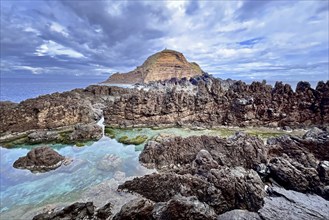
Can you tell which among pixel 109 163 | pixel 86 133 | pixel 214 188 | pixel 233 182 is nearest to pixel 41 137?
pixel 86 133

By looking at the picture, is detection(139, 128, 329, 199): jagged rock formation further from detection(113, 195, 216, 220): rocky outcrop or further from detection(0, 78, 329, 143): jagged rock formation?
detection(0, 78, 329, 143): jagged rock formation

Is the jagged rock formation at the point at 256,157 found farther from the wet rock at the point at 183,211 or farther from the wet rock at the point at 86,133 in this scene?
the wet rock at the point at 86,133

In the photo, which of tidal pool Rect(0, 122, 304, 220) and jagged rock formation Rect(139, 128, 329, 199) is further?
tidal pool Rect(0, 122, 304, 220)

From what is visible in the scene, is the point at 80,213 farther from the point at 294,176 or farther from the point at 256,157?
the point at 256,157

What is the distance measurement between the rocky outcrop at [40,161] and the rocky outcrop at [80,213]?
13472 millimetres

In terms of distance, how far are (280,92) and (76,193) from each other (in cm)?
5383

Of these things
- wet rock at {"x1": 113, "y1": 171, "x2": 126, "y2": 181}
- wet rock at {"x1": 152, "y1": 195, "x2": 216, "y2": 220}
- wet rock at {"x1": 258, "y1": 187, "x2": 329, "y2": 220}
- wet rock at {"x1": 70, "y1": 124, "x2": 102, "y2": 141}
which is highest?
wet rock at {"x1": 152, "y1": 195, "x2": 216, "y2": 220}

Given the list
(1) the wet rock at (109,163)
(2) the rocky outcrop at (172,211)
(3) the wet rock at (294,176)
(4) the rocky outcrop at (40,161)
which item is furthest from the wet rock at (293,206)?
(4) the rocky outcrop at (40,161)

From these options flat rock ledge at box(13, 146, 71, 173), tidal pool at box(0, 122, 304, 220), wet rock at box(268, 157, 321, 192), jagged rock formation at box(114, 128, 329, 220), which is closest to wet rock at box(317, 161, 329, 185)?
jagged rock formation at box(114, 128, 329, 220)

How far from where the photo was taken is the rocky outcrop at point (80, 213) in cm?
1886

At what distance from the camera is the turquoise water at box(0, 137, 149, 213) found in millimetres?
24188

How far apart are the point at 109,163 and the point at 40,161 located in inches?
364

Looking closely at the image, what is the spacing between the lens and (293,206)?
18.0 metres

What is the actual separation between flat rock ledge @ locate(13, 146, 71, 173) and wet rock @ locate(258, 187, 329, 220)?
1012 inches
